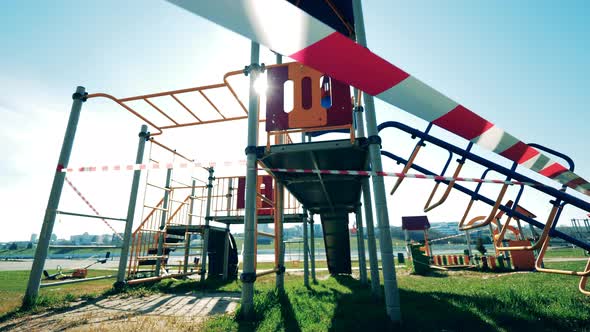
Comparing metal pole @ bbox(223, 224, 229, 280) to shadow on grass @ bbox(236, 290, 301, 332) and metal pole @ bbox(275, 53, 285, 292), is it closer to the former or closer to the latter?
metal pole @ bbox(275, 53, 285, 292)

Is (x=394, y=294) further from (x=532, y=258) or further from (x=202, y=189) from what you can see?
(x=532, y=258)

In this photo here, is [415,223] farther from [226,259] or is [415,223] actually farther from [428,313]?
[428,313]

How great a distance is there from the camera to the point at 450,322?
330cm

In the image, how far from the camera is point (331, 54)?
3.92 ft

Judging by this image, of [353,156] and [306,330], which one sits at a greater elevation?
[353,156]

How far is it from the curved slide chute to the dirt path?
3.81 meters

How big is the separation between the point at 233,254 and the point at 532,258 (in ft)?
40.0

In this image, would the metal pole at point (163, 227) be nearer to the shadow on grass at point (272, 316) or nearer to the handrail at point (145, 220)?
the handrail at point (145, 220)

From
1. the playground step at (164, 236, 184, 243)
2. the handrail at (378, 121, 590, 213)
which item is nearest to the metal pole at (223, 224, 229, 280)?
the playground step at (164, 236, 184, 243)

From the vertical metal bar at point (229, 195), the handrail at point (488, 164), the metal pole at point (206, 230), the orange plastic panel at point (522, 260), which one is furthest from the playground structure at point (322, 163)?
the orange plastic panel at point (522, 260)

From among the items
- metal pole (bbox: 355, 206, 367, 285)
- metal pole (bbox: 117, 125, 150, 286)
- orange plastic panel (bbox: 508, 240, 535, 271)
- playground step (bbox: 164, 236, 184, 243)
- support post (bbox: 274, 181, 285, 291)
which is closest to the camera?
support post (bbox: 274, 181, 285, 291)

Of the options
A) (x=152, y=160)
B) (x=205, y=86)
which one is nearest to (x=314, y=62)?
(x=205, y=86)

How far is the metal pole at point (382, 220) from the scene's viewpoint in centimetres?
333

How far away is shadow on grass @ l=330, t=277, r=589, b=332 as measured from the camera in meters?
3.06
